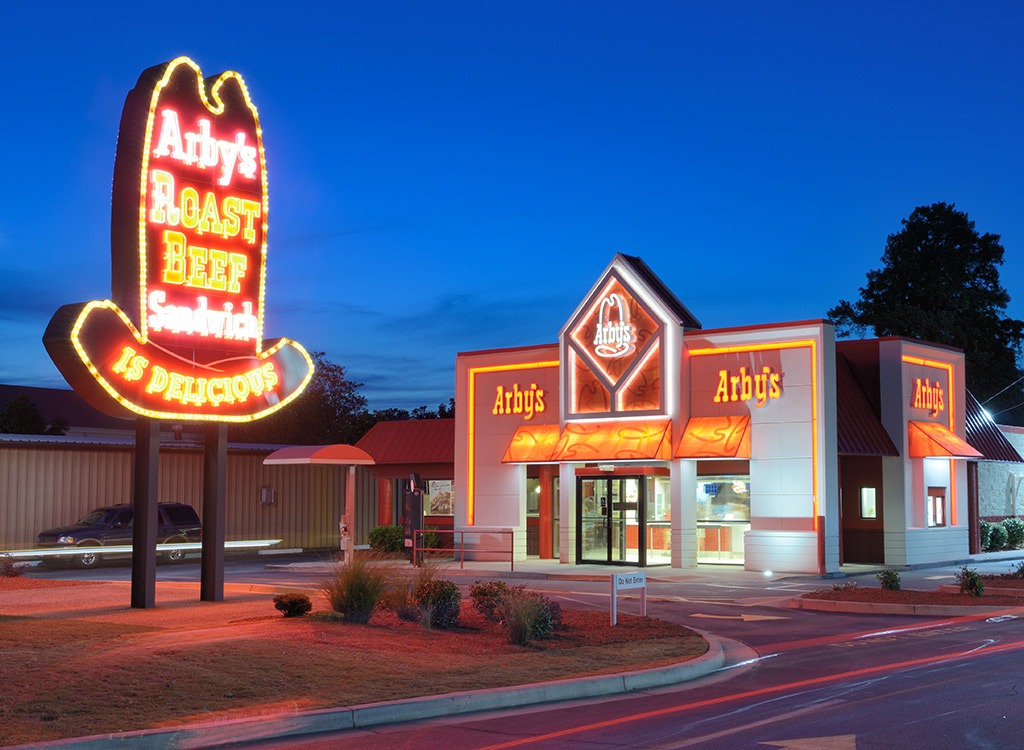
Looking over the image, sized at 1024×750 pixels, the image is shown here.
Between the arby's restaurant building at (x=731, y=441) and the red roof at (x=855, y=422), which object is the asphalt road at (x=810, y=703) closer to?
the arby's restaurant building at (x=731, y=441)

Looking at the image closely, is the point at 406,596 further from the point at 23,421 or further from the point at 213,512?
the point at 23,421

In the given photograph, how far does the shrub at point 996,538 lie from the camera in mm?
37781

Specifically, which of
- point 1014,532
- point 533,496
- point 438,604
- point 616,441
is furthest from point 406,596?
point 1014,532

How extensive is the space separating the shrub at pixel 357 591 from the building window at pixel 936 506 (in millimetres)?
20989

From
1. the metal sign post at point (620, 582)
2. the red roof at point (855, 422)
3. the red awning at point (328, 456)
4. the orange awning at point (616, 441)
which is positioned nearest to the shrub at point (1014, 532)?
the red roof at point (855, 422)

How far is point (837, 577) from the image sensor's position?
28.5 m

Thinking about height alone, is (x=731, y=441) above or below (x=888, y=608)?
above

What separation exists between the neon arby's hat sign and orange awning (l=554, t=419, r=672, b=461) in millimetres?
1902

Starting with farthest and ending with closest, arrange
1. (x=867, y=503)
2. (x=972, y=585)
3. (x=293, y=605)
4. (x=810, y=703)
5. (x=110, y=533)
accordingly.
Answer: (x=110, y=533), (x=867, y=503), (x=972, y=585), (x=293, y=605), (x=810, y=703)

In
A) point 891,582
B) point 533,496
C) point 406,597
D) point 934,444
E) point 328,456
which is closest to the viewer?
point 406,597

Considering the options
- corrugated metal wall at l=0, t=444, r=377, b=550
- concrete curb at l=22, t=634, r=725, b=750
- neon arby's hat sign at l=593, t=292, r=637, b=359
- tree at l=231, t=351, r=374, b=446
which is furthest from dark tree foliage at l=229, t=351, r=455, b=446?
concrete curb at l=22, t=634, r=725, b=750

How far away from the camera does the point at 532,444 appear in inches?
1335

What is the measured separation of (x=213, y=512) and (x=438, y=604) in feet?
19.4

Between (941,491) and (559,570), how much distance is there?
36.5 feet
